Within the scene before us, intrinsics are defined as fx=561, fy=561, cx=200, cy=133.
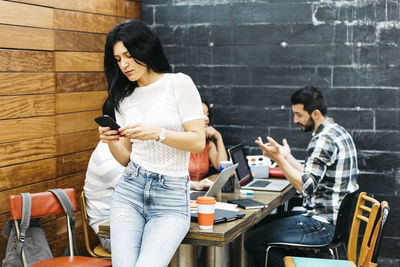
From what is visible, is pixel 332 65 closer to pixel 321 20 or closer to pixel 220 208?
pixel 321 20

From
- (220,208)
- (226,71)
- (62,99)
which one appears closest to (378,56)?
(226,71)

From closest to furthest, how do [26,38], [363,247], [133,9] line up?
[363,247], [26,38], [133,9]

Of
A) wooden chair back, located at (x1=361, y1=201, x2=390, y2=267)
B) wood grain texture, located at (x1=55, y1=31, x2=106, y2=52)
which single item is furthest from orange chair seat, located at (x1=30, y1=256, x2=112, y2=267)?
wood grain texture, located at (x1=55, y1=31, x2=106, y2=52)

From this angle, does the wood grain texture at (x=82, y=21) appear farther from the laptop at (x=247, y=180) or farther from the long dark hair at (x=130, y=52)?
the long dark hair at (x=130, y=52)

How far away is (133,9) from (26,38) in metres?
1.60

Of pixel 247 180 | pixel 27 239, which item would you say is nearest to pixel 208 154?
pixel 247 180

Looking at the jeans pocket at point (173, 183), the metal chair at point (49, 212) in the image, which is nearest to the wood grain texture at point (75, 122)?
the metal chair at point (49, 212)

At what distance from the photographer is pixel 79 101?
429cm

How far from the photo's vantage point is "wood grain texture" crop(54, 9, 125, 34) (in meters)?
4.02

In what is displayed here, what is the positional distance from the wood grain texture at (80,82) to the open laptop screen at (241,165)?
1.30 meters

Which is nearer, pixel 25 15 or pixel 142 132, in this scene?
pixel 142 132

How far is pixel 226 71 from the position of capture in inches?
196

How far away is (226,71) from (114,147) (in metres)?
2.56

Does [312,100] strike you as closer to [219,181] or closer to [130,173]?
[219,181]
